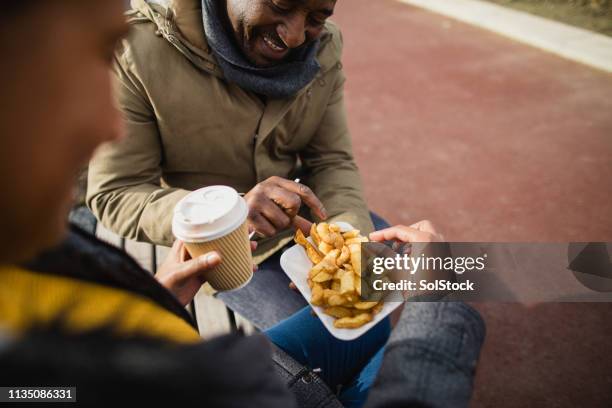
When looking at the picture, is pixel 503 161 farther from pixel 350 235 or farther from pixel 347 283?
pixel 347 283

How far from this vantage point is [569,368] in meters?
2.50

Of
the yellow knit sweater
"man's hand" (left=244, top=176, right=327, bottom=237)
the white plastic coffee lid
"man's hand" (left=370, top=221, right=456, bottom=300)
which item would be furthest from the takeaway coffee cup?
"man's hand" (left=370, top=221, right=456, bottom=300)

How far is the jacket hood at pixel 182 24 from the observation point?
6.02 ft

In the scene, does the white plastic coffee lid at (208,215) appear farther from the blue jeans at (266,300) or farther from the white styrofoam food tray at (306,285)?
the blue jeans at (266,300)

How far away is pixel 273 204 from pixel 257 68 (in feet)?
1.83

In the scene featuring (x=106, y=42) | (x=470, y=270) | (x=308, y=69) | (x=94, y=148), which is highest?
(x=106, y=42)

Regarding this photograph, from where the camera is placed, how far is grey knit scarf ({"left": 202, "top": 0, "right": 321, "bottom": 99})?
1.82 m

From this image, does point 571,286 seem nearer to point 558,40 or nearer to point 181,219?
point 181,219

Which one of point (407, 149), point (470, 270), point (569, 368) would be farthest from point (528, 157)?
point (470, 270)

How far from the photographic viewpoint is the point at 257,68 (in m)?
1.91

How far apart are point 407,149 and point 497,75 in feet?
5.77

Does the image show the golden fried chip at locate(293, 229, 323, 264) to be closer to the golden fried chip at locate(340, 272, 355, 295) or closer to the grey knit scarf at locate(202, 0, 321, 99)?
the golden fried chip at locate(340, 272, 355, 295)

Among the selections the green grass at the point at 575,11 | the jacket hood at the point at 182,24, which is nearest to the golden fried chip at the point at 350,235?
the jacket hood at the point at 182,24

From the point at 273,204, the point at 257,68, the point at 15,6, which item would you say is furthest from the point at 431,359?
the point at 257,68
